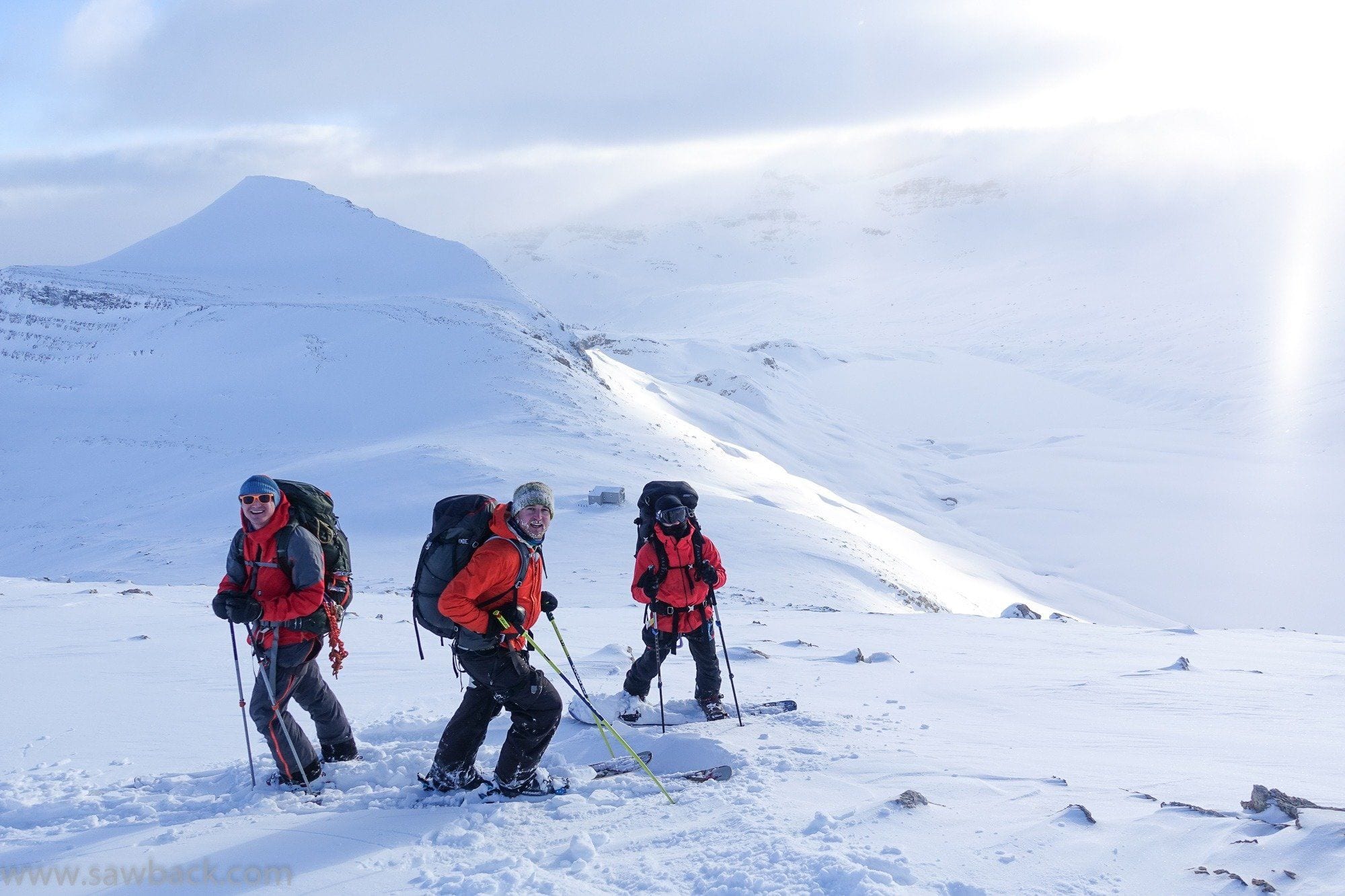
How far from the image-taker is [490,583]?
4766mm

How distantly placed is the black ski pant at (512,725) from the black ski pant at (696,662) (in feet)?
5.91

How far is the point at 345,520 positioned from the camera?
746 inches

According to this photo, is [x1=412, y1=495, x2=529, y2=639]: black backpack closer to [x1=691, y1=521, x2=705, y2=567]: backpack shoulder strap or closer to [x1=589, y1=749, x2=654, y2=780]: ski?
[x1=589, y1=749, x2=654, y2=780]: ski

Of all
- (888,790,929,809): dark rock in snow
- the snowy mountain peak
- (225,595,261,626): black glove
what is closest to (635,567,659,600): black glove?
(888,790,929,809): dark rock in snow

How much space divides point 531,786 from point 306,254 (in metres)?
48.7

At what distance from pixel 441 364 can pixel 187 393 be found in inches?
339

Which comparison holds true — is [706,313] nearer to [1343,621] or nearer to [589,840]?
[1343,621]

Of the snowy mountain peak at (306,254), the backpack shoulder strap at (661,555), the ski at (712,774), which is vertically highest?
the snowy mountain peak at (306,254)

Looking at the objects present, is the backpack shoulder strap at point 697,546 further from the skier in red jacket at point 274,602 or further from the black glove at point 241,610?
the black glove at point 241,610

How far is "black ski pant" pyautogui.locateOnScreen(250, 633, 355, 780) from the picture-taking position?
5.09 m

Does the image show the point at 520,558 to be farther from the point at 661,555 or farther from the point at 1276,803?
the point at 1276,803

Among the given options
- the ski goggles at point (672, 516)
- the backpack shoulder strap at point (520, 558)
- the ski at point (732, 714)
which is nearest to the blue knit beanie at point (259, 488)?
the backpack shoulder strap at point (520, 558)

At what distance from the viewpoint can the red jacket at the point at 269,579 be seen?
499 cm

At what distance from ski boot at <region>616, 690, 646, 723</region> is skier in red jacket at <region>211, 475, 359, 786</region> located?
8.22 ft
